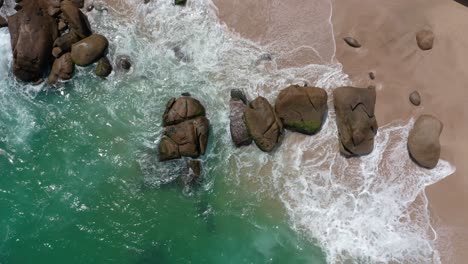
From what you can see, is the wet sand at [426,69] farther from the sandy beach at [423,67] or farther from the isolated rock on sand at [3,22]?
the isolated rock on sand at [3,22]

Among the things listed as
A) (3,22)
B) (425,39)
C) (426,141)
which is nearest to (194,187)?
(426,141)

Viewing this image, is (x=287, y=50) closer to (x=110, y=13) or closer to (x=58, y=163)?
(x=110, y=13)

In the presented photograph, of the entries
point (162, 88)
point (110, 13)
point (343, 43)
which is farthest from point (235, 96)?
point (110, 13)

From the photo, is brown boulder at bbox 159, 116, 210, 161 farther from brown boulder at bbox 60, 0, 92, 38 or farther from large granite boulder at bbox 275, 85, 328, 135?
brown boulder at bbox 60, 0, 92, 38

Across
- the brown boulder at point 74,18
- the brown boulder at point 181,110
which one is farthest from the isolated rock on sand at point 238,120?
the brown boulder at point 74,18

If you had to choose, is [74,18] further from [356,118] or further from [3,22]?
[356,118]

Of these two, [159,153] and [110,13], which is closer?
[159,153]
